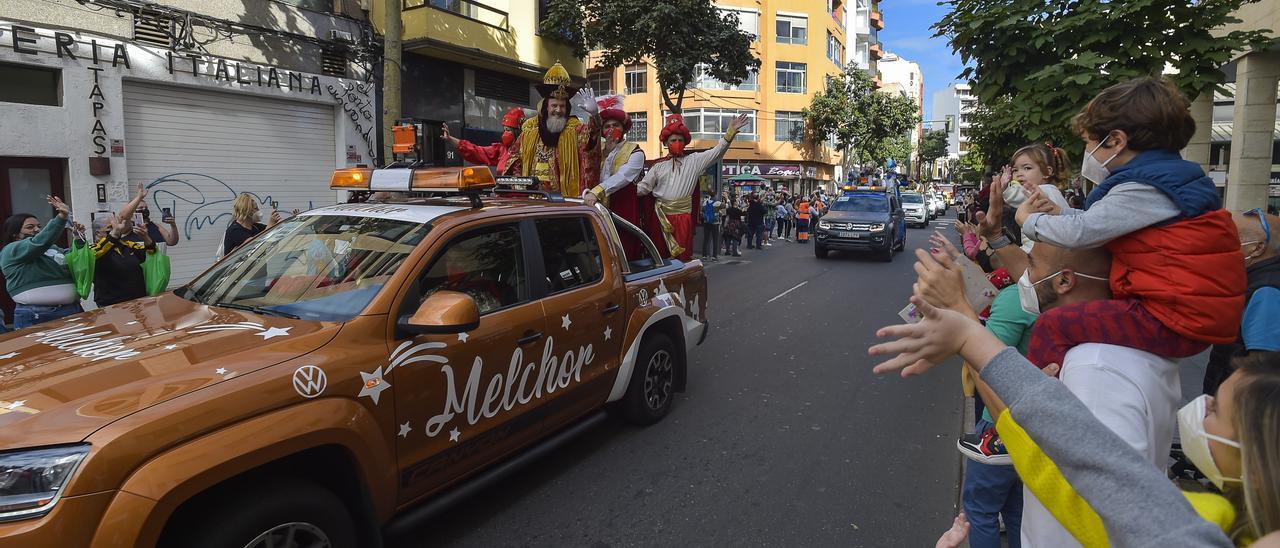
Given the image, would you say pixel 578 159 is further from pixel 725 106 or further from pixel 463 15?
pixel 725 106

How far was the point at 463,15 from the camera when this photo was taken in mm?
13734

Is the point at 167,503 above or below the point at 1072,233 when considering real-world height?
below

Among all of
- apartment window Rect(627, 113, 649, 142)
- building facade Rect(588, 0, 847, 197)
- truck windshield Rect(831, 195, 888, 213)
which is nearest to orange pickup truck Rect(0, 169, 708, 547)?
truck windshield Rect(831, 195, 888, 213)

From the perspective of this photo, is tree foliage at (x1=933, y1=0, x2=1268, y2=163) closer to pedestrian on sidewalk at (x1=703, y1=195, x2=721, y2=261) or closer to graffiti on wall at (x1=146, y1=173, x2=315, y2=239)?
graffiti on wall at (x1=146, y1=173, x2=315, y2=239)

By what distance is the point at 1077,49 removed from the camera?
571 centimetres

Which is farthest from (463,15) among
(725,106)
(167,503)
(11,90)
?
(725,106)

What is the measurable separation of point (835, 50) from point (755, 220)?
3412cm

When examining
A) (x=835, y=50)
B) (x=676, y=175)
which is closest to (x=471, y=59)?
(x=676, y=175)

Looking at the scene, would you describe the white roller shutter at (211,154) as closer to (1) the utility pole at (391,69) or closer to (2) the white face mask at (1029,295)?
(1) the utility pole at (391,69)

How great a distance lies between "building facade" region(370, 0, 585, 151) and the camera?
12945mm

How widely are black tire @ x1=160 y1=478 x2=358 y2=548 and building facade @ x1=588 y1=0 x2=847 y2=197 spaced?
128 feet

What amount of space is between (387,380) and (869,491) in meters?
2.84

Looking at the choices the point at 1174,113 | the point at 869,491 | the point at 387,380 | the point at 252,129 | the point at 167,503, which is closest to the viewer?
the point at 1174,113

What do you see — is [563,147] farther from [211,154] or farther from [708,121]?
[708,121]
